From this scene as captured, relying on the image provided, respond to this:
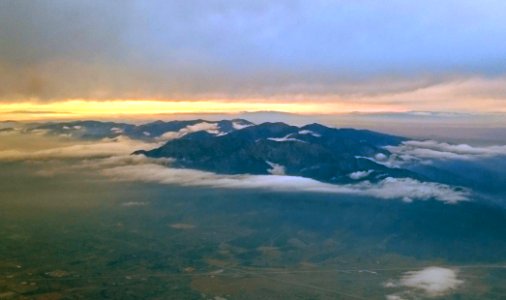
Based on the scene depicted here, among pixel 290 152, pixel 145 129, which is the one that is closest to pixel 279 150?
pixel 290 152

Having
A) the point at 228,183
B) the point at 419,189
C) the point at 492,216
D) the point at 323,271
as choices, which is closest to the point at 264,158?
the point at 228,183

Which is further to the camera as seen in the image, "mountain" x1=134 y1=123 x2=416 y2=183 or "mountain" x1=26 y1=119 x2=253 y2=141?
"mountain" x1=134 y1=123 x2=416 y2=183

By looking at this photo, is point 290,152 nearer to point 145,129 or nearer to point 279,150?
point 279,150

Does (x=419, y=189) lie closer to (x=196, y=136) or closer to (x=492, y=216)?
(x=492, y=216)

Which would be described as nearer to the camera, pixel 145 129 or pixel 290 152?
pixel 145 129
